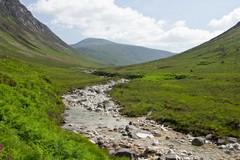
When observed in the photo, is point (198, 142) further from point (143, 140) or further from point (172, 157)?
point (172, 157)

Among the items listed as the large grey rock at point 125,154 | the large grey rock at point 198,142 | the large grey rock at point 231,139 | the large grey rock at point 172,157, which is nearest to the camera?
the large grey rock at point 125,154

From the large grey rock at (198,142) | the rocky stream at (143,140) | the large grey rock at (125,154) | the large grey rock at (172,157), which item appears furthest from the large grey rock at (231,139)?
the large grey rock at (125,154)

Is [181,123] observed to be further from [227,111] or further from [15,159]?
[15,159]

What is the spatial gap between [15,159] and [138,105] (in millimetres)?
34699

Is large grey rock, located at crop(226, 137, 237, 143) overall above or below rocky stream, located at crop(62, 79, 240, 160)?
above

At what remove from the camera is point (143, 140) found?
2694 centimetres

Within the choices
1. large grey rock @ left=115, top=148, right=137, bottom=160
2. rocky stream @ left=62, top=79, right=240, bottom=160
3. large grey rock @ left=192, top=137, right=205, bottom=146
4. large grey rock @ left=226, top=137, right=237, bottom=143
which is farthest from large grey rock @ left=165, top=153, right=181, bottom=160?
large grey rock @ left=226, top=137, right=237, bottom=143

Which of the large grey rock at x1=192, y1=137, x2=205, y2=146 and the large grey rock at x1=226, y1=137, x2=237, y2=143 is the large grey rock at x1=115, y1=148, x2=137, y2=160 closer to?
the large grey rock at x1=192, y1=137, x2=205, y2=146

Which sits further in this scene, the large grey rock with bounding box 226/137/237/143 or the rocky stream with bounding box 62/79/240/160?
the large grey rock with bounding box 226/137/237/143

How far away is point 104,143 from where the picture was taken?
960 inches

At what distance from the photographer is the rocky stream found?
22797 mm

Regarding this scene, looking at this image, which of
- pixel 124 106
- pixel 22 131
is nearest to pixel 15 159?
pixel 22 131

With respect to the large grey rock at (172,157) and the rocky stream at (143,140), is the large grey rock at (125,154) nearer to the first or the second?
the rocky stream at (143,140)

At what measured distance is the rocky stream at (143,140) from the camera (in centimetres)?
2280
